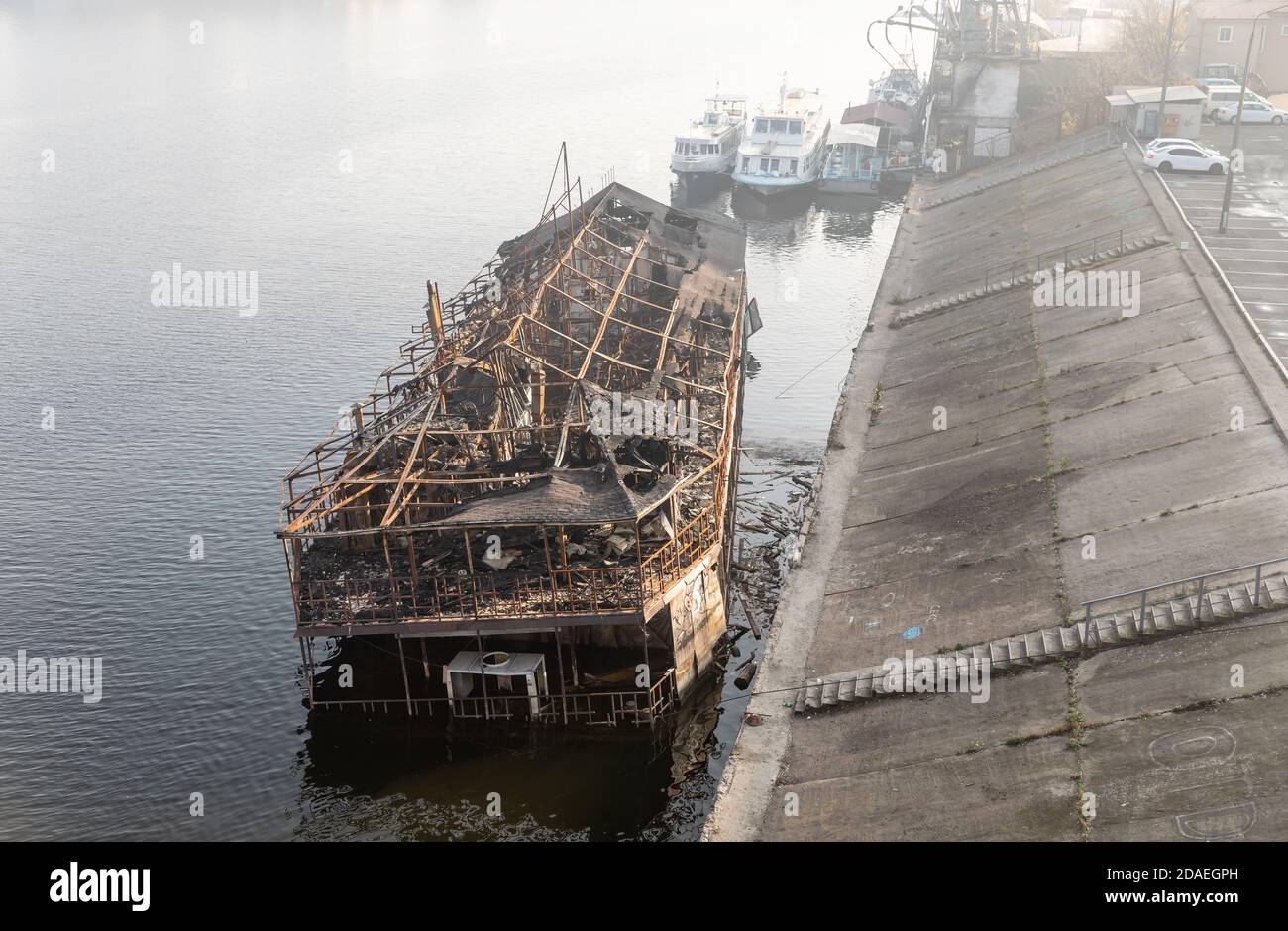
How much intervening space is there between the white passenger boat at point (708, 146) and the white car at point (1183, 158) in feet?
120

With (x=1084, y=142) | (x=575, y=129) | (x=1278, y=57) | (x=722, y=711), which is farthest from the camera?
(x=575, y=129)

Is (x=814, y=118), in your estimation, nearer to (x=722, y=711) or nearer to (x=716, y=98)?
(x=716, y=98)

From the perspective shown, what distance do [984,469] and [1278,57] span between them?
71.3 meters

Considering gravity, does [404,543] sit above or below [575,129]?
below

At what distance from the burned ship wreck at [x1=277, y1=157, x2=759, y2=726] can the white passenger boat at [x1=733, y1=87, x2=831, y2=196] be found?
52.9 m

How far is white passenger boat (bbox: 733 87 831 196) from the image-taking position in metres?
93.6

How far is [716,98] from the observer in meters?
107

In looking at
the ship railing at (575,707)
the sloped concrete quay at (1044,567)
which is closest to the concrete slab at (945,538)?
the sloped concrete quay at (1044,567)

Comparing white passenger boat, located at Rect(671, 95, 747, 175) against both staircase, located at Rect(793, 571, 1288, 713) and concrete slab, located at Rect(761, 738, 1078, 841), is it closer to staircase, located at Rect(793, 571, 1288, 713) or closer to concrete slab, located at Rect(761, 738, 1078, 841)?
staircase, located at Rect(793, 571, 1288, 713)

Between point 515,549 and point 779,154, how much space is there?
67.1 metres

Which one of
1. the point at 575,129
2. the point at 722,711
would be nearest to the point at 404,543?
the point at 722,711

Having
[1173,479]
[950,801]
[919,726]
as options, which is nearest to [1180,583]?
[919,726]

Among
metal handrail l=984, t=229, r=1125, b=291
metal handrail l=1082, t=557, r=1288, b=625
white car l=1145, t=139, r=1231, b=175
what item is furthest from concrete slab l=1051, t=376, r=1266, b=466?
white car l=1145, t=139, r=1231, b=175

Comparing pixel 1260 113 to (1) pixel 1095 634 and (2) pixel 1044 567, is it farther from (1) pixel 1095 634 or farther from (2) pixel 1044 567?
(1) pixel 1095 634
